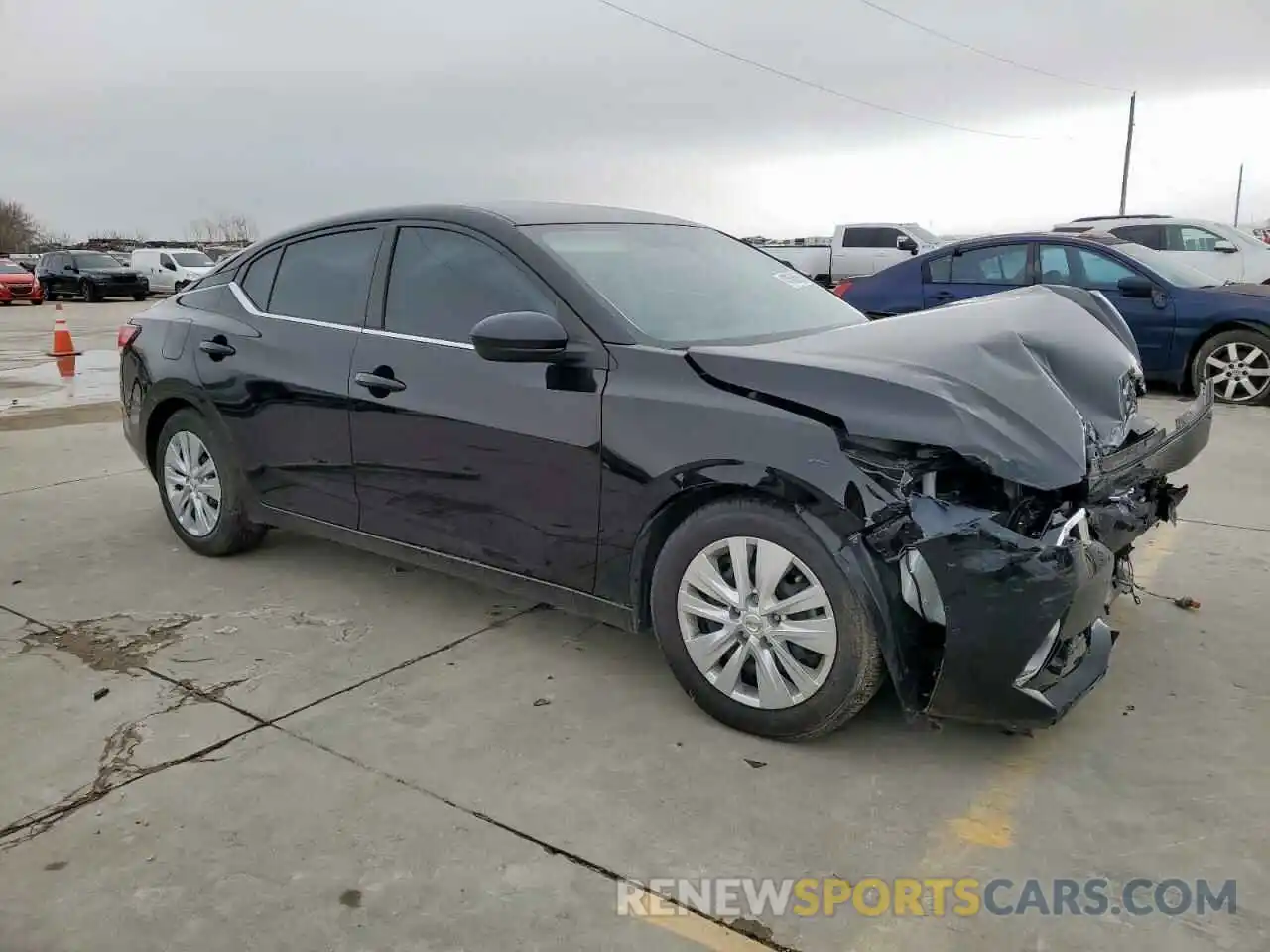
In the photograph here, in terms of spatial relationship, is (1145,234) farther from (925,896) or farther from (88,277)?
(88,277)

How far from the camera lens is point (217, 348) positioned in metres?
4.55

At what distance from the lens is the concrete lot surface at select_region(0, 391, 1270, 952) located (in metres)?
2.31

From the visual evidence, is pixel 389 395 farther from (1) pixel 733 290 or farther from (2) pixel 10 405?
(2) pixel 10 405

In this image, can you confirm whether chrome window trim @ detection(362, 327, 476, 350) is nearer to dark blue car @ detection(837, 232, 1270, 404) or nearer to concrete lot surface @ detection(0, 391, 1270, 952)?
concrete lot surface @ detection(0, 391, 1270, 952)

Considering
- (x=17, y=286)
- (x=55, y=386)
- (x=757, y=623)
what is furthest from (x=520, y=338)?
(x=17, y=286)

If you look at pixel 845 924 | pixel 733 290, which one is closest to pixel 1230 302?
pixel 733 290

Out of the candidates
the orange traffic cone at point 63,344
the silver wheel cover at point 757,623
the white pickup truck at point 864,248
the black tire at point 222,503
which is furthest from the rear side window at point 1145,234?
the orange traffic cone at point 63,344

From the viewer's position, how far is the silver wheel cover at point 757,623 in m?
2.90

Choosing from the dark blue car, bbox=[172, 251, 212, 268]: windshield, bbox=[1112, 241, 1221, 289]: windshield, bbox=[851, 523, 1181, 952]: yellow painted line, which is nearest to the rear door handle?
bbox=[851, 523, 1181, 952]: yellow painted line

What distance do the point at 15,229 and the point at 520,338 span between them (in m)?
84.7

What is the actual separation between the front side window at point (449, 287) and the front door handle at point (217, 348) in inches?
39.6

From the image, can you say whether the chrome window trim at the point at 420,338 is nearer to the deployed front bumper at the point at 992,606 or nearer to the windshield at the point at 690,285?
the windshield at the point at 690,285

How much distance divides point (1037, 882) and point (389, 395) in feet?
8.78

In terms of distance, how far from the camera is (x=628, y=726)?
321 centimetres
